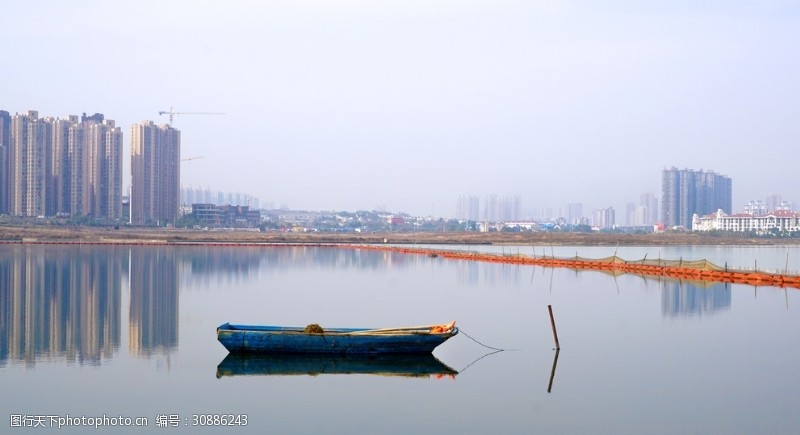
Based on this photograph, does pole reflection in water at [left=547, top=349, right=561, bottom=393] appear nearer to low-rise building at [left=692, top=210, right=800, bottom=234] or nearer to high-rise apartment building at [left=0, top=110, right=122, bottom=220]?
high-rise apartment building at [left=0, top=110, right=122, bottom=220]

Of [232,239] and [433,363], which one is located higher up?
[232,239]

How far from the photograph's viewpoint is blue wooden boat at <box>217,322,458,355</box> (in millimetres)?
20250

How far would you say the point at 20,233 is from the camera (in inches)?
4213

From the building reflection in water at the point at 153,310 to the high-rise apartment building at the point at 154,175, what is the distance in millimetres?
107304

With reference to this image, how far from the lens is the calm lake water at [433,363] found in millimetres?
15414

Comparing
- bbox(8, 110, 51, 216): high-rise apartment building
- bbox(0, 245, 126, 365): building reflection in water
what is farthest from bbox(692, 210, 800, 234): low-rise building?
bbox(0, 245, 126, 365): building reflection in water

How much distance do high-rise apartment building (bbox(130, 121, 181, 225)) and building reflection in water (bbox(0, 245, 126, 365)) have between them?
4242 inches

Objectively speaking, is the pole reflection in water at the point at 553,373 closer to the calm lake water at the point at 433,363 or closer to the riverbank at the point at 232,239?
the calm lake water at the point at 433,363

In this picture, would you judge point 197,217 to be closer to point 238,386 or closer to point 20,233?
point 20,233

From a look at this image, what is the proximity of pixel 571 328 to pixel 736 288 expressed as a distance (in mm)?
17516

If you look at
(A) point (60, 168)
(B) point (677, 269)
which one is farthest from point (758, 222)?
(B) point (677, 269)

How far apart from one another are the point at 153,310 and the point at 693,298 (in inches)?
797

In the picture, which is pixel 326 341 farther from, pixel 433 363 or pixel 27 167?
pixel 27 167

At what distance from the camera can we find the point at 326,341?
2025 centimetres
